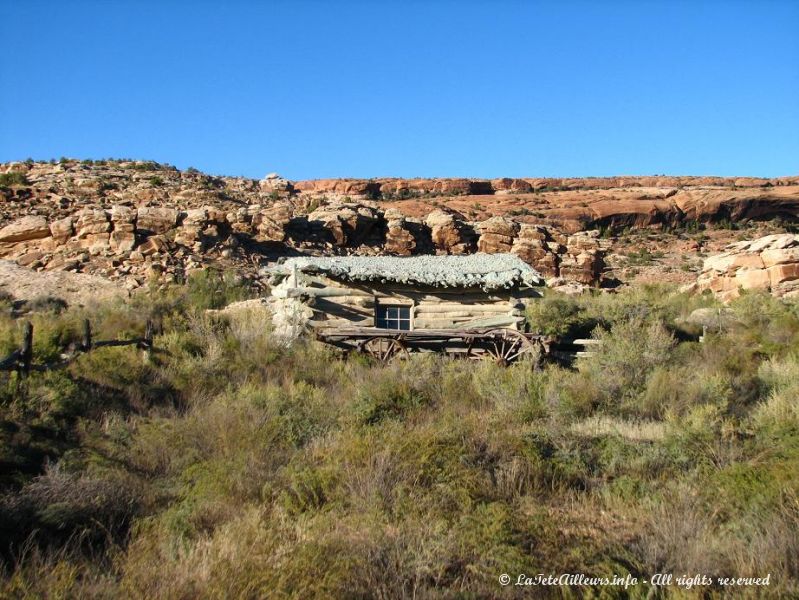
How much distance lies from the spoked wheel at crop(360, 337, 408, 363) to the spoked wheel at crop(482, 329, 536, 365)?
6.14ft

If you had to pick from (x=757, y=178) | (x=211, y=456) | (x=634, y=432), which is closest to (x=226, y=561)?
(x=211, y=456)

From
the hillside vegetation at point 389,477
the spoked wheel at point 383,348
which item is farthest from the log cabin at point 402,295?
the hillside vegetation at point 389,477

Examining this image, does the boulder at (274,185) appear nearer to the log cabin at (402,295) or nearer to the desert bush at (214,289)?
the desert bush at (214,289)

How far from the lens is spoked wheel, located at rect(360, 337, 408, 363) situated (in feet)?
44.3

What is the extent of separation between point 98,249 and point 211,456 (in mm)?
21935

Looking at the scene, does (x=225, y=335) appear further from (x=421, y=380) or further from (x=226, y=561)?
(x=226, y=561)

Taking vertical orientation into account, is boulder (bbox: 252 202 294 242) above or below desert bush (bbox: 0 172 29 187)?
below

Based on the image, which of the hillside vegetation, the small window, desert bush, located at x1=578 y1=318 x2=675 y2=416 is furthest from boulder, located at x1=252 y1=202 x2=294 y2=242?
desert bush, located at x1=578 y1=318 x2=675 y2=416

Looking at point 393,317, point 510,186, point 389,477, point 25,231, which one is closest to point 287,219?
point 25,231

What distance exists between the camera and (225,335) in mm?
14125

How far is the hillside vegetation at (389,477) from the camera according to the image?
14.7 feet

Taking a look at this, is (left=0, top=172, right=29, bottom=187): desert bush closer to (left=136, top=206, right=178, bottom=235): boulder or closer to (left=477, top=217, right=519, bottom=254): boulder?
(left=136, top=206, right=178, bottom=235): boulder

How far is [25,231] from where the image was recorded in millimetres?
26844

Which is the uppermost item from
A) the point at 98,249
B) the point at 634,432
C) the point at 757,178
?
the point at 757,178
